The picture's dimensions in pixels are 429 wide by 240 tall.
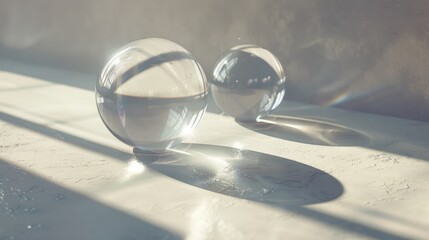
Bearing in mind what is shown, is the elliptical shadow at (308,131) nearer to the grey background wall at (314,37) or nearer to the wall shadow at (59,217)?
the grey background wall at (314,37)

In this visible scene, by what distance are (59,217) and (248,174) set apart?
1.25 metres

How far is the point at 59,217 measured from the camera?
10.2 feet

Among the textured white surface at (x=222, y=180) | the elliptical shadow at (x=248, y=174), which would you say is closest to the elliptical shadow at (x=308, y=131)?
the textured white surface at (x=222, y=180)

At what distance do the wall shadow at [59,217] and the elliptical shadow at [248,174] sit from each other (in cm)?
65

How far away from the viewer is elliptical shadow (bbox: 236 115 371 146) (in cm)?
475

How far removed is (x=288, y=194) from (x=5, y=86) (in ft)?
14.2

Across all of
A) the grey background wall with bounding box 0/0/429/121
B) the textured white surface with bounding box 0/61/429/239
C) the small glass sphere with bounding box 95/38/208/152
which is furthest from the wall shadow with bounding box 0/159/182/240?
the grey background wall with bounding box 0/0/429/121

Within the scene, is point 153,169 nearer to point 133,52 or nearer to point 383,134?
point 133,52

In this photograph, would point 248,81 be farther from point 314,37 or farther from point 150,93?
point 314,37

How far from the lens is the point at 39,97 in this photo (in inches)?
245

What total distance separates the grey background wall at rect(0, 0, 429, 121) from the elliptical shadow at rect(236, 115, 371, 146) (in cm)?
72

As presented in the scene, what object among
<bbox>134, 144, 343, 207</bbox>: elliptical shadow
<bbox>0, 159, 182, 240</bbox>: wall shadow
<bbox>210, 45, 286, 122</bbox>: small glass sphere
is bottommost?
<bbox>0, 159, 182, 240</bbox>: wall shadow

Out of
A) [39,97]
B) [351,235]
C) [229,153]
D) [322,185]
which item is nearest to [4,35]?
[39,97]

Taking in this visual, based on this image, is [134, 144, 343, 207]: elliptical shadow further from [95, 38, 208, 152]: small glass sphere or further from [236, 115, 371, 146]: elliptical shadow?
[236, 115, 371, 146]: elliptical shadow
